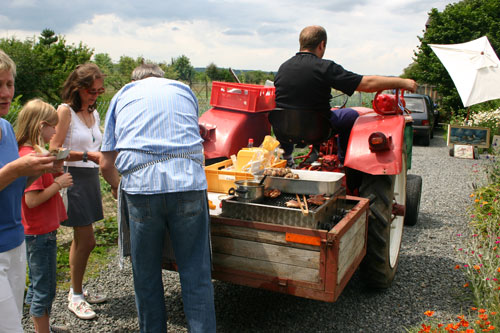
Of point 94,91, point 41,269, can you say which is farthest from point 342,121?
point 41,269

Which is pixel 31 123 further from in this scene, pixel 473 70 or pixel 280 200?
pixel 473 70

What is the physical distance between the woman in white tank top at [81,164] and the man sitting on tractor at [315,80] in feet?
4.74

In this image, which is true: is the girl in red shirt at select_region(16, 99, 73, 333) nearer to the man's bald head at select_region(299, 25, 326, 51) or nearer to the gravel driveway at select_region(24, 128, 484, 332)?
the gravel driveway at select_region(24, 128, 484, 332)

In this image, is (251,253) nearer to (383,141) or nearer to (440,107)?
(383,141)

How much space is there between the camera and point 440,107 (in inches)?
787

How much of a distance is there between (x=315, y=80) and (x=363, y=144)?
0.63 metres

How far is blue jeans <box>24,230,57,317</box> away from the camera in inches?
104

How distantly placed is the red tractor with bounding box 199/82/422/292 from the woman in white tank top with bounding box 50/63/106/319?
945 millimetres

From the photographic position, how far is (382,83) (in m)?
3.25

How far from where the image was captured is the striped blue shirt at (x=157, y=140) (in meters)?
2.25

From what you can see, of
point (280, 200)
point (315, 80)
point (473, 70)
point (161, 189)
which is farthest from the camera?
point (473, 70)

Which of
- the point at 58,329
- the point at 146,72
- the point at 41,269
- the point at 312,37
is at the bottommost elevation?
the point at 58,329

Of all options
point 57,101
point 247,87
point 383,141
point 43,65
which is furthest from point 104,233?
point 43,65

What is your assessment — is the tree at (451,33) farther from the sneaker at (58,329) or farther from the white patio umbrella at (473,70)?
the sneaker at (58,329)
